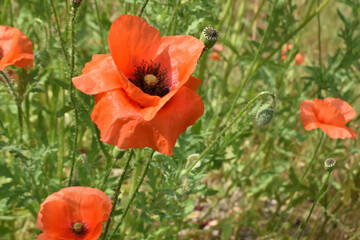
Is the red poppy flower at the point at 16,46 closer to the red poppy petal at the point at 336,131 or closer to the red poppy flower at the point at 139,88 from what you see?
the red poppy flower at the point at 139,88

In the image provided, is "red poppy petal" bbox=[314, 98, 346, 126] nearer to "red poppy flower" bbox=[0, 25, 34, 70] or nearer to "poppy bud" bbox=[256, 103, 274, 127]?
"poppy bud" bbox=[256, 103, 274, 127]

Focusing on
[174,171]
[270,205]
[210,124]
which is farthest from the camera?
[270,205]

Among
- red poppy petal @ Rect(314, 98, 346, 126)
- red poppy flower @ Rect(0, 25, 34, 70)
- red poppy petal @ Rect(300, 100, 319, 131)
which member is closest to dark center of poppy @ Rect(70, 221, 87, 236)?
red poppy flower @ Rect(0, 25, 34, 70)

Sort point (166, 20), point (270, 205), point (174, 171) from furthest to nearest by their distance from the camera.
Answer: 1. point (270, 205)
2. point (166, 20)
3. point (174, 171)

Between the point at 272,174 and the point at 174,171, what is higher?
the point at 174,171

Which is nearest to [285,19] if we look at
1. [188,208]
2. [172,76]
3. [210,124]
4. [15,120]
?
[210,124]

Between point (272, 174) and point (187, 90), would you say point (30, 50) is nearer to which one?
point (187, 90)

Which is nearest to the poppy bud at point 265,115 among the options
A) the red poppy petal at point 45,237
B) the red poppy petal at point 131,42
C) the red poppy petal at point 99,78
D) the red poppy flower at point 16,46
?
the red poppy petal at point 131,42
